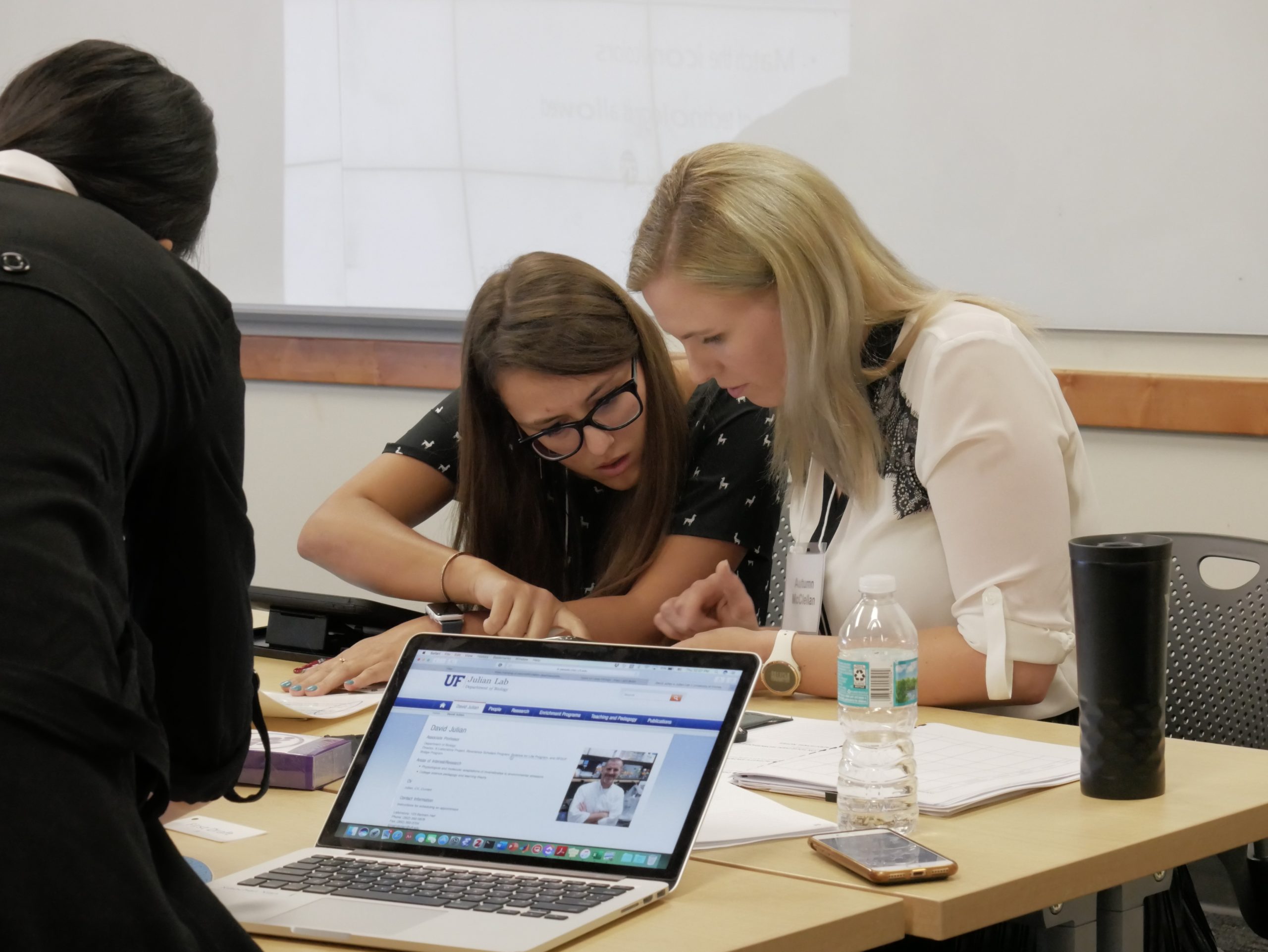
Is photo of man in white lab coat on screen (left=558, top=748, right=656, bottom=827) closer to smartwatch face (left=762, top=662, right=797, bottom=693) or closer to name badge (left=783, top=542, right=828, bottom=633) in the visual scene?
smartwatch face (left=762, top=662, right=797, bottom=693)

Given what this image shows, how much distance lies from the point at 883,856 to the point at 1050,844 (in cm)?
16

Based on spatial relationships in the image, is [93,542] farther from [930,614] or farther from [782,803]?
[930,614]

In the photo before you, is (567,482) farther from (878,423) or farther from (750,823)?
(750,823)

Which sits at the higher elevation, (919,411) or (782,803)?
(919,411)

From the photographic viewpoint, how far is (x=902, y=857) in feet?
3.57

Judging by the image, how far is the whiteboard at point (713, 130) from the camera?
2.38 m

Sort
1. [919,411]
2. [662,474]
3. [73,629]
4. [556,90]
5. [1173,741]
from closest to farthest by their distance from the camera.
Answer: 1. [73,629]
2. [1173,741]
3. [919,411]
4. [662,474]
5. [556,90]

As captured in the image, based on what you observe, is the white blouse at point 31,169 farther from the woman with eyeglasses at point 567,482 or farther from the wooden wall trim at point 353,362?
the wooden wall trim at point 353,362

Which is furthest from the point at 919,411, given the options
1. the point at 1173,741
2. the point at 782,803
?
the point at 782,803

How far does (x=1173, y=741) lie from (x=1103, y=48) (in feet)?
4.64

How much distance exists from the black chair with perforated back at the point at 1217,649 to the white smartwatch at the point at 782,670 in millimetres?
448

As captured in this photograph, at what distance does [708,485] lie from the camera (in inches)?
83.2

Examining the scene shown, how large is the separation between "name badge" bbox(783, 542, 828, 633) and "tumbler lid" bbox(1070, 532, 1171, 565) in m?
0.54

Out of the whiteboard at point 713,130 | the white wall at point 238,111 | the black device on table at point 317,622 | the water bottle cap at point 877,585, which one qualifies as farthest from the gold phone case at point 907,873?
the white wall at point 238,111
